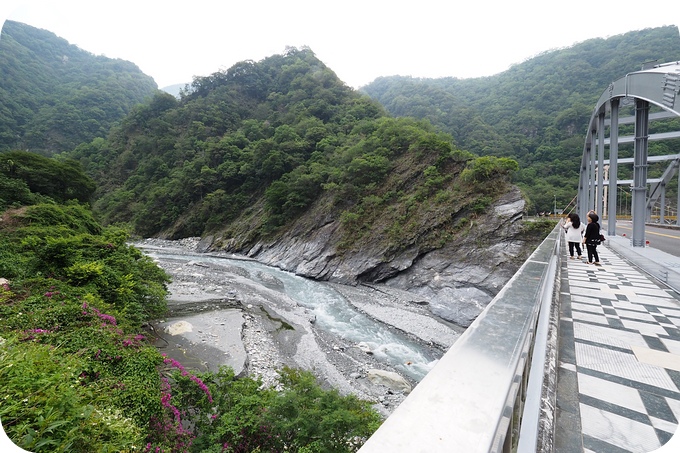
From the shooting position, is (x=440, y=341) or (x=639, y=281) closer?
(x=639, y=281)

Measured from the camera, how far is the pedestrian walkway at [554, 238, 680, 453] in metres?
1.76

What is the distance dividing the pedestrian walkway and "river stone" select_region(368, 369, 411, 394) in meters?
4.73

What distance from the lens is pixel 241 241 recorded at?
2638 cm

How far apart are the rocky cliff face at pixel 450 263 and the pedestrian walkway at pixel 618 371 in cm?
836

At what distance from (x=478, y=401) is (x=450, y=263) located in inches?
639

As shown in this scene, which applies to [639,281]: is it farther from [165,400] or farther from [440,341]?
[165,400]

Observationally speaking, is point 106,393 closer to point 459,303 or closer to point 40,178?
point 459,303

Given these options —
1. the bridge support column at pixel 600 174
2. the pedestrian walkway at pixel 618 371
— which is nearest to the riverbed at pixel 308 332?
the pedestrian walkway at pixel 618 371

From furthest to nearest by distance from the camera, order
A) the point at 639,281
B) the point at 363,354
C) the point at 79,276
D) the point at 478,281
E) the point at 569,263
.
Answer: the point at 478,281, the point at 363,354, the point at 569,263, the point at 79,276, the point at 639,281

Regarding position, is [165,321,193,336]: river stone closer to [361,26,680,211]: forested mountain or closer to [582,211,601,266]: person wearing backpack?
[582,211,601,266]: person wearing backpack

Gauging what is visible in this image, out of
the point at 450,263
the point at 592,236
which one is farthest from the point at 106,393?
the point at 450,263

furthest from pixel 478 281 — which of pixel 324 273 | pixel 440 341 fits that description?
pixel 324 273

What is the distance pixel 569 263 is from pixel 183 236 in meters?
34.8

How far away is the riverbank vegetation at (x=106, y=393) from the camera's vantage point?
2.37 metres
